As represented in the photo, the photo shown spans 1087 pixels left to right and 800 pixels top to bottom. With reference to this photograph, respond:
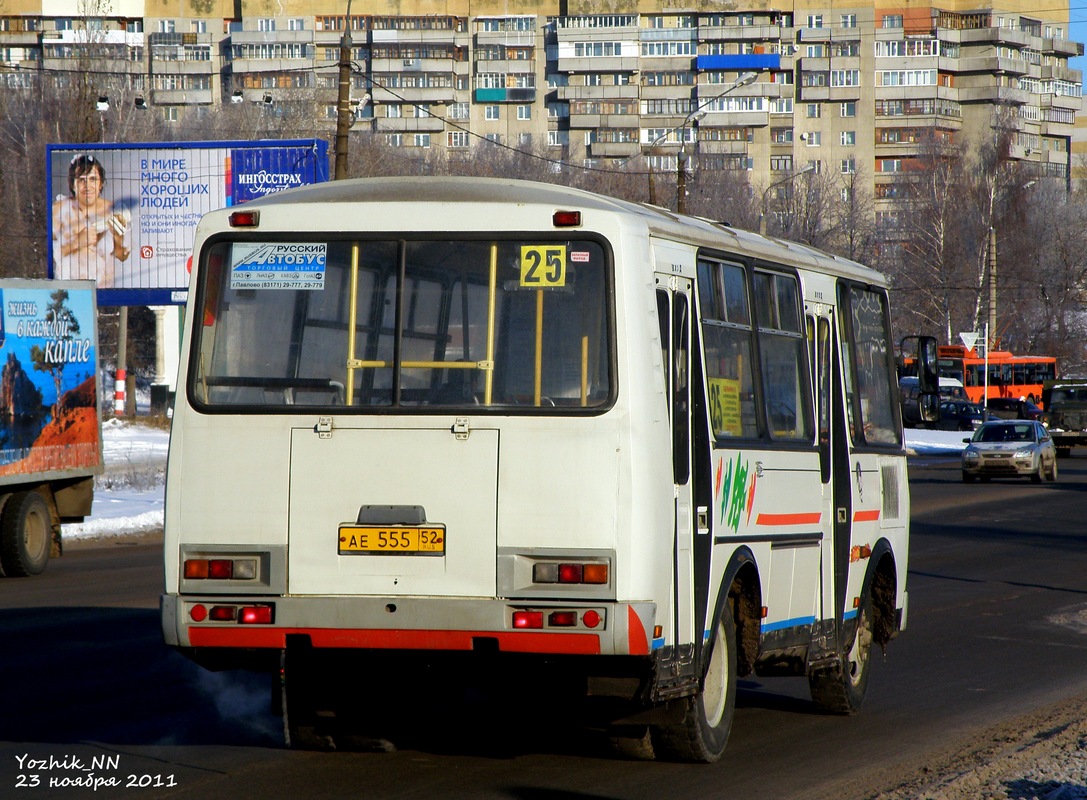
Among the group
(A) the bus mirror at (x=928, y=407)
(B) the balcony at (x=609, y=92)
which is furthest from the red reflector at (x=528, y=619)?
(B) the balcony at (x=609, y=92)

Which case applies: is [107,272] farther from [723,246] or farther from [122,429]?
[723,246]

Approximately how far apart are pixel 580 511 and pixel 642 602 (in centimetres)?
45

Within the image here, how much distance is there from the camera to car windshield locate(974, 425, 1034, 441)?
37.8 meters

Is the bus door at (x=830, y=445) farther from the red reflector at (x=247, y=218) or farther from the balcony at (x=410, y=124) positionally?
the balcony at (x=410, y=124)

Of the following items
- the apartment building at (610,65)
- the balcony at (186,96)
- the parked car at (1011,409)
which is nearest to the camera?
the parked car at (1011,409)

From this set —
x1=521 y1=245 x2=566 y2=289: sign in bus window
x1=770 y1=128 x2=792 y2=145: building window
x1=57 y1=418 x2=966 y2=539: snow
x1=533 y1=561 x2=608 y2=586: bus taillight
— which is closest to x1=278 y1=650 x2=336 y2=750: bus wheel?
x1=533 y1=561 x2=608 y2=586: bus taillight

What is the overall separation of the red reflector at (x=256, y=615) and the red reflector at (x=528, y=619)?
1066 millimetres

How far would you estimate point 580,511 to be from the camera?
264 inches

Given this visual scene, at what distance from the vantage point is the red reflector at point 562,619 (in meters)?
6.65

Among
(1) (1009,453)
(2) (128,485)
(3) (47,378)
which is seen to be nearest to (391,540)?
(3) (47,378)

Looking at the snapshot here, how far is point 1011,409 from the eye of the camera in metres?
67.8

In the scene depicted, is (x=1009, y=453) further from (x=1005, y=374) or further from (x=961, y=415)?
(x=1005, y=374)

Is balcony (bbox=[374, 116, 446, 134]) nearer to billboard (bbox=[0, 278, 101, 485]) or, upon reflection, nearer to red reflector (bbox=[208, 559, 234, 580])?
billboard (bbox=[0, 278, 101, 485])

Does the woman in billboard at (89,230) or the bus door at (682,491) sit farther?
the woman in billboard at (89,230)
